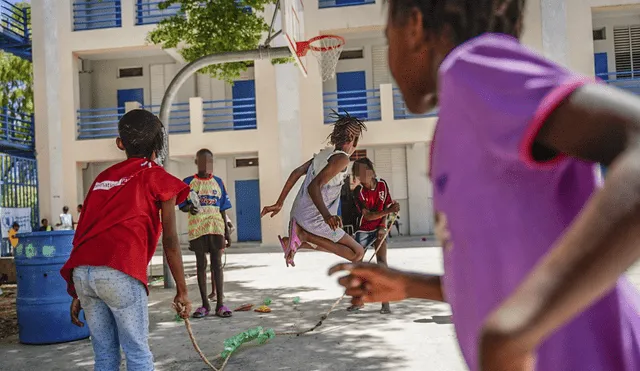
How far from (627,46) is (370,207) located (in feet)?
55.6

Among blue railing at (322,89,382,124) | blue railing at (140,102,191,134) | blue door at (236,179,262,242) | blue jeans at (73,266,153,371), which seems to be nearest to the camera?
blue jeans at (73,266,153,371)

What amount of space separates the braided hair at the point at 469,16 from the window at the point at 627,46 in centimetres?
2134

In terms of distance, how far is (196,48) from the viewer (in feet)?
35.5

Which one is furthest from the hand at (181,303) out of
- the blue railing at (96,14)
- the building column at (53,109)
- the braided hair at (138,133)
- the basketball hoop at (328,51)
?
the blue railing at (96,14)

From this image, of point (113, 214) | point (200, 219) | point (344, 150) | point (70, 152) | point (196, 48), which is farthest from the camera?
point (70, 152)

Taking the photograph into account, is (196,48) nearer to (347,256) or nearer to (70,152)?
(347,256)

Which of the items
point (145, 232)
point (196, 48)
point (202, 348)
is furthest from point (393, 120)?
point (145, 232)

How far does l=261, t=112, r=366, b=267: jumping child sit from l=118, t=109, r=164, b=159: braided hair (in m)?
2.44

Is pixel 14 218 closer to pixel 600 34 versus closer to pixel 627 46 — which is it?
pixel 600 34

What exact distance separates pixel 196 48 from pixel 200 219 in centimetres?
518

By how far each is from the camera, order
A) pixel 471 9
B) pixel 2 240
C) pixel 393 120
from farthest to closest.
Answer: pixel 393 120 < pixel 2 240 < pixel 471 9

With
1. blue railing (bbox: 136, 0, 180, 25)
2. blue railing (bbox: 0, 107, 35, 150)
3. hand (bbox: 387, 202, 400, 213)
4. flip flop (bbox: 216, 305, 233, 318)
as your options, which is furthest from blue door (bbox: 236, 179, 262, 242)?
hand (bbox: 387, 202, 400, 213)

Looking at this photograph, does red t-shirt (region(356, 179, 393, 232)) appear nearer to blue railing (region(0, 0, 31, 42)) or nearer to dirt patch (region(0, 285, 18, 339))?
dirt patch (region(0, 285, 18, 339))

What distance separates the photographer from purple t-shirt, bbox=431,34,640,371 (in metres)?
0.75
